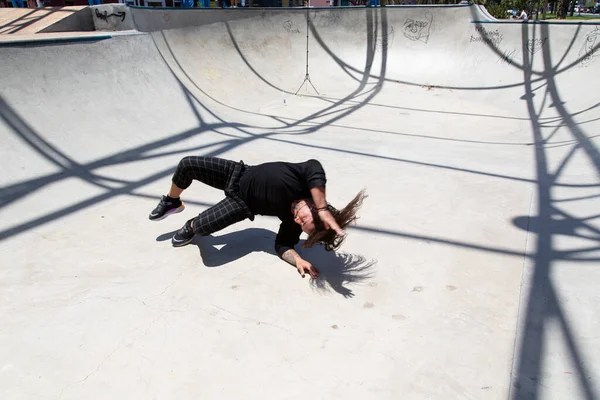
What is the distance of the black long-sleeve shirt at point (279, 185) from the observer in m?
2.56

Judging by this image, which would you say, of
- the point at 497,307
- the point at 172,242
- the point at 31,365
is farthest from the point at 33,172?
the point at 497,307

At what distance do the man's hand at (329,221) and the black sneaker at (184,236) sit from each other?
1168mm

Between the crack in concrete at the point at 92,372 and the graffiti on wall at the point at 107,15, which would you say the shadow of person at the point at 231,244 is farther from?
the graffiti on wall at the point at 107,15

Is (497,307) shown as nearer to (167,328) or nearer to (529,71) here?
(167,328)

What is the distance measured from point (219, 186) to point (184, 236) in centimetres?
50

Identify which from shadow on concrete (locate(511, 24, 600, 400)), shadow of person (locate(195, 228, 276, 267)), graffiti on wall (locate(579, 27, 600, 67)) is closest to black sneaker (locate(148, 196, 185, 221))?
shadow of person (locate(195, 228, 276, 267))

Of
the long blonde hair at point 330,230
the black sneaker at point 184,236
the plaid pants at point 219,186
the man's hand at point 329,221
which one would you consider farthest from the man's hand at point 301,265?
the black sneaker at point 184,236

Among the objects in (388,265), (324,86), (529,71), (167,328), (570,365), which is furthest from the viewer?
(324,86)

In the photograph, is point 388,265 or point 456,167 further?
point 456,167

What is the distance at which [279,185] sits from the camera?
259 cm

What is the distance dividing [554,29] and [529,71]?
1176mm

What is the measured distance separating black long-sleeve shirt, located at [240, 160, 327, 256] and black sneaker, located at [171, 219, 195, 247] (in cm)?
60

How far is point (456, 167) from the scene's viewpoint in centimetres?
494

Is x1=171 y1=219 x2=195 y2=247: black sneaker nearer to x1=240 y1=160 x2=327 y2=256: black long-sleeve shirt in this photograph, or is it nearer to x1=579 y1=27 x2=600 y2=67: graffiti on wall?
x1=240 y1=160 x2=327 y2=256: black long-sleeve shirt
